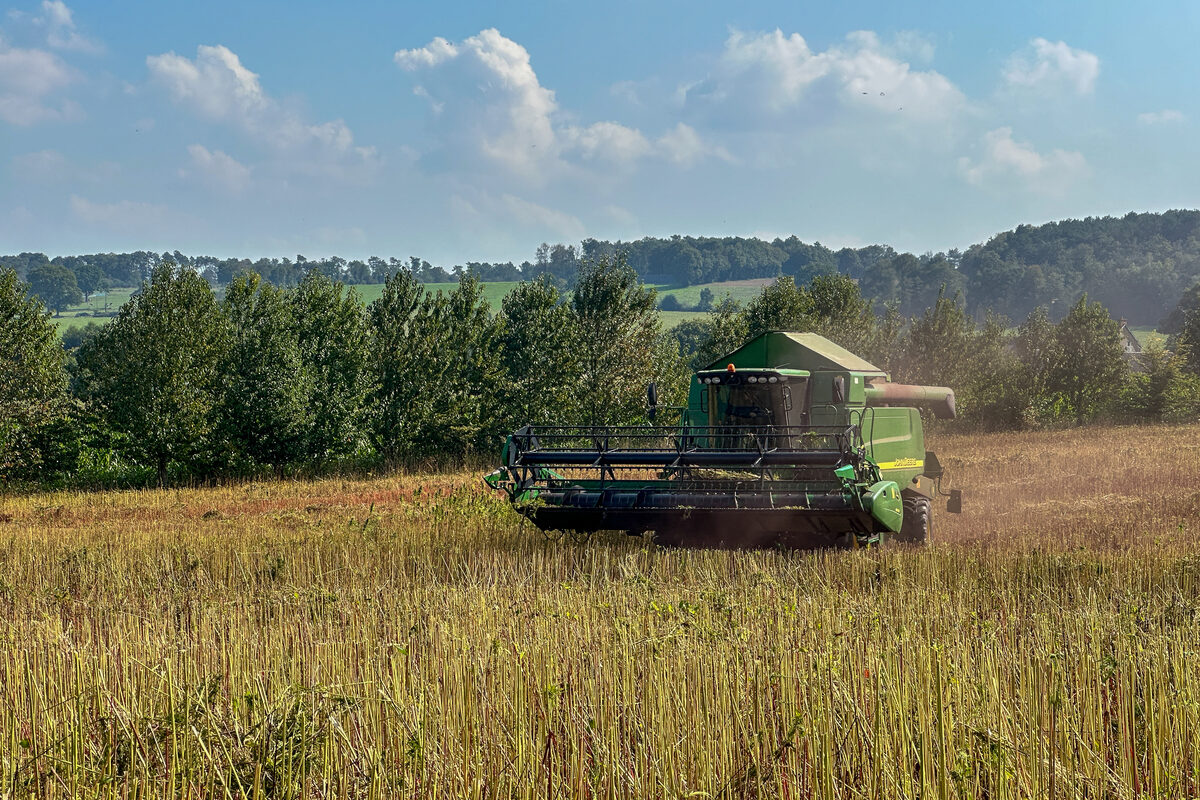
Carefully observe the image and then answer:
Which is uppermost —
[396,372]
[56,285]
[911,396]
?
[56,285]

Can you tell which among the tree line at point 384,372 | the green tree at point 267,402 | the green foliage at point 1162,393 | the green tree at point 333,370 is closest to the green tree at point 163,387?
the tree line at point 384,372

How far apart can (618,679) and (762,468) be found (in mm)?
4816

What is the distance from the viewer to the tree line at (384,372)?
26.5m

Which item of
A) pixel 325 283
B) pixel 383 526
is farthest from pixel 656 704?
pixel 325 283

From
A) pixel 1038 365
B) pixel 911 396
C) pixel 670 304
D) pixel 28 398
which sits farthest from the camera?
pixel 670 304

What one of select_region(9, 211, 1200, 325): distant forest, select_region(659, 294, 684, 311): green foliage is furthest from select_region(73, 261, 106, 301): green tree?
select_region(659, 294, 684, 311): green foliage

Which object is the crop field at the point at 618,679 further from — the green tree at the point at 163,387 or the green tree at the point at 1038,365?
the green tree at the point at 1038,365

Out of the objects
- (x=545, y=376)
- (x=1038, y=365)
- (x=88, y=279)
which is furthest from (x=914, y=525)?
(x=88, y=279)

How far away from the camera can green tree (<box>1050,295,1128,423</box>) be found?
4788 centimetres

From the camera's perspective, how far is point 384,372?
3072cm

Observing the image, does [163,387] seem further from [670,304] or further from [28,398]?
[670,304]

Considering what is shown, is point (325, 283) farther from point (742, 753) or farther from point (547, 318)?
point (742, 753)

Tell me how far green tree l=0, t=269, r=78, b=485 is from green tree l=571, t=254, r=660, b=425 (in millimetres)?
15739

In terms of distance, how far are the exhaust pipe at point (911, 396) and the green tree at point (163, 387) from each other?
19591 millimetres
